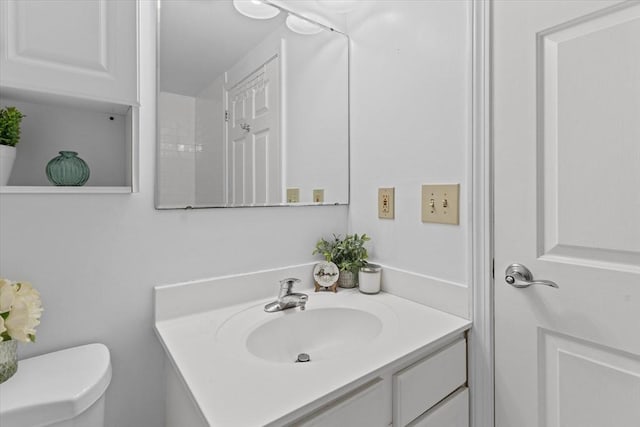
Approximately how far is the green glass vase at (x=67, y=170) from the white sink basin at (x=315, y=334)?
2.11 ft

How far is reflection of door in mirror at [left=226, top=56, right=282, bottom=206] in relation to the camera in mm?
1168

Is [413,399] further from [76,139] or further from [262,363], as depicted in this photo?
[76,139]

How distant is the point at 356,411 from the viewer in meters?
0.73

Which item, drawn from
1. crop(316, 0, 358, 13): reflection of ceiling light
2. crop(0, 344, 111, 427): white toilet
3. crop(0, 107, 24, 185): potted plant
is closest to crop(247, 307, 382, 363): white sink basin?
crop(0, 344, 111, 427): white toilet

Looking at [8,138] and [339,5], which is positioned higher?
[339,5]

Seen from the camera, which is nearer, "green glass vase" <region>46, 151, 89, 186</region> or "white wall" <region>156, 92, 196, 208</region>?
"green glass vase" <region>46, 151, 89, 186</region>

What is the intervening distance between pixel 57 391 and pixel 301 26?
1.43m

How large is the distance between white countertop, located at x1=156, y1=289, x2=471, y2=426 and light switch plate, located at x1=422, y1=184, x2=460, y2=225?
1.06ft

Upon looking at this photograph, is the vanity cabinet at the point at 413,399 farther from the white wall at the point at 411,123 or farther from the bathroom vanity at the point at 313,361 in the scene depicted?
the white wall at the point at 411,123

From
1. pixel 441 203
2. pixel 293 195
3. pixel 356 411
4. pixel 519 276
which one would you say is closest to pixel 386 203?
pixel 441 203

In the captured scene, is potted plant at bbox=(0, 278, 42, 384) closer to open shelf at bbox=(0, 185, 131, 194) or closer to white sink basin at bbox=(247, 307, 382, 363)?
open shelf at bbox=(0, 185, 131, 194)

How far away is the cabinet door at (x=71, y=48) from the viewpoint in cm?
69

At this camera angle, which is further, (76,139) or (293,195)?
(293,195)

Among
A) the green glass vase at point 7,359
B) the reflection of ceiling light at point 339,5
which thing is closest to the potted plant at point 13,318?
the green glass vase at point 7,359
